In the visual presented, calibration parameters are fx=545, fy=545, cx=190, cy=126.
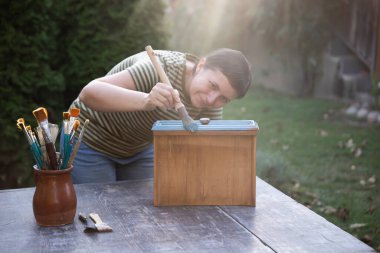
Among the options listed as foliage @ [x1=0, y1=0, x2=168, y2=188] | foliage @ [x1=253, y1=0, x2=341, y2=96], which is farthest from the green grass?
foliage @ [x1=0, y1=0, x2=168, y2=188]

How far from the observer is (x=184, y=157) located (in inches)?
79.3

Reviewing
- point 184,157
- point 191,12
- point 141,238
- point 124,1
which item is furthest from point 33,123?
point 191,12

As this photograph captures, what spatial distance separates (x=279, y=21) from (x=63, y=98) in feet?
16.8

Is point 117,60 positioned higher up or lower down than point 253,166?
higher up

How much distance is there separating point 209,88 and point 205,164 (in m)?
0.40

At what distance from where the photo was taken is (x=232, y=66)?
2.24m

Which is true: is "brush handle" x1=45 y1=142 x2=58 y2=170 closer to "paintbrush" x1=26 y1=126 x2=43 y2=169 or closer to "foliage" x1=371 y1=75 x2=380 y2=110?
"paintbrush" x1=26 y1=126 x2=43 y2=169

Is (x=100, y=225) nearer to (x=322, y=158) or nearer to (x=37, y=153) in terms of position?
(x=37, y=153)

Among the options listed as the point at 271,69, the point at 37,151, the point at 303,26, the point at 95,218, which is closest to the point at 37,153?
the point at 37,151

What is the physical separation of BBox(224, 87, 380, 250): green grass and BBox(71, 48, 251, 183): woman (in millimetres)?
1701

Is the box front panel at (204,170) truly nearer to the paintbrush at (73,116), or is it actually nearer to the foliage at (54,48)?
the paintbrush at (73,116)

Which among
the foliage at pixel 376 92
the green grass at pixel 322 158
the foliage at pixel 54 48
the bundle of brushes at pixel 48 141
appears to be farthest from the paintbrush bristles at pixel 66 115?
the foliage at pixel 376 92

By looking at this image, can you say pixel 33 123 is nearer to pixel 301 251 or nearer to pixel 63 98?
pixel 63 98

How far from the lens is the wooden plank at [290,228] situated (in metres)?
1.66
